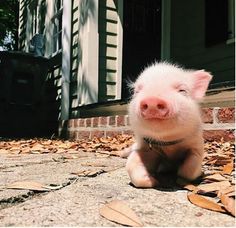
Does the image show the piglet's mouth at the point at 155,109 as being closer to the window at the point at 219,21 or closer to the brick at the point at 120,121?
the brick at the point at 120,121

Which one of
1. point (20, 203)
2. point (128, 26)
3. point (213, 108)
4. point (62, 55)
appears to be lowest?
point (20, 203)

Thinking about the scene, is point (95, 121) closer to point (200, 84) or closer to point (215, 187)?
point (200, 84)

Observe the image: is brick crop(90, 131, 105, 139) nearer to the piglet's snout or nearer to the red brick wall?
the red brick wall

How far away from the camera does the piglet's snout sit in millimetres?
1773

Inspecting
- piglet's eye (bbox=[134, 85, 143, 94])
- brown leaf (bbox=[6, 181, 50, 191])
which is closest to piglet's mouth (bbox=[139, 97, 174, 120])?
piglet's eye (bbox=[134, 85, 143, 94])

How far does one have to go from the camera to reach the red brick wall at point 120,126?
407cm

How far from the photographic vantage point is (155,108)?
178 cm

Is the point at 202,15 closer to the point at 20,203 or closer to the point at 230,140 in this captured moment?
the point at 230,140

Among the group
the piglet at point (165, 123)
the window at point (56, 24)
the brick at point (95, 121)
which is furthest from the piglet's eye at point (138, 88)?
the window at point (56, 24)

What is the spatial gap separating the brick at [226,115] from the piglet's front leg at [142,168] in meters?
2.00

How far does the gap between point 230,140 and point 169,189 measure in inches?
86.0

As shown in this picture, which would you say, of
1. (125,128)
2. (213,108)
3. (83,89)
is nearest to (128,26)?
(83,89)

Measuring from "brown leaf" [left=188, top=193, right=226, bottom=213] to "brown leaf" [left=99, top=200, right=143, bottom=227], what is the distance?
0.30 m

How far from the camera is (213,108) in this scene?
420cm
